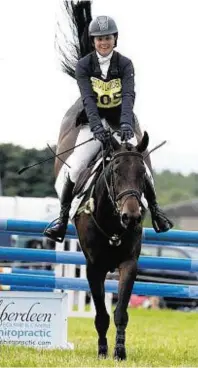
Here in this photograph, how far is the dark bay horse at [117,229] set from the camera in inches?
352

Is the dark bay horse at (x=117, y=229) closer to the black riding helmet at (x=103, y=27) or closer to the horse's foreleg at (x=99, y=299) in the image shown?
the horse's foreleg at (x=99, y=299)

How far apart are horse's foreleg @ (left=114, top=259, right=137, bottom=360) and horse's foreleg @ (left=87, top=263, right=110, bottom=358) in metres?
0.39

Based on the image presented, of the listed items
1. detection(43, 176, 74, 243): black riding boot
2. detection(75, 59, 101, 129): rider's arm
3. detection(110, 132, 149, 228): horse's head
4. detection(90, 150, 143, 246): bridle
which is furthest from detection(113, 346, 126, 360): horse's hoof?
detection(75, 59, 101, 129): rider's arm

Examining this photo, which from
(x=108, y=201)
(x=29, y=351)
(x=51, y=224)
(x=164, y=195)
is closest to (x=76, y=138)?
(x=51, y=224)

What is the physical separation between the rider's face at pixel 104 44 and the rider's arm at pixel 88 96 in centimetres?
23

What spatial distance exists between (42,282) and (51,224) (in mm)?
733

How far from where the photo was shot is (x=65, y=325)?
10.9m

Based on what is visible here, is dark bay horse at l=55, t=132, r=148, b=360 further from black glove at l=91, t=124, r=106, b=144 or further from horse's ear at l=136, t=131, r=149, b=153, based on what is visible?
black glove at l=91, t=124, r=106, b=144

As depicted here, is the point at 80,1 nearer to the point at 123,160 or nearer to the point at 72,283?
the point at 72,283

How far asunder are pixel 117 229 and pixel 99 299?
0.80 meters

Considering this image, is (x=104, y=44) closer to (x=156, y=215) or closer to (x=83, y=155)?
(x=83, y=155)

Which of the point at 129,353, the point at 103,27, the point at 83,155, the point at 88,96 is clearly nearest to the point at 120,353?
the point at 129,353

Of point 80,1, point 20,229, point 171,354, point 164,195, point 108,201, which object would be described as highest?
point 80,1

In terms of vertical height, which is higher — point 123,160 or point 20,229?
point 123,160
